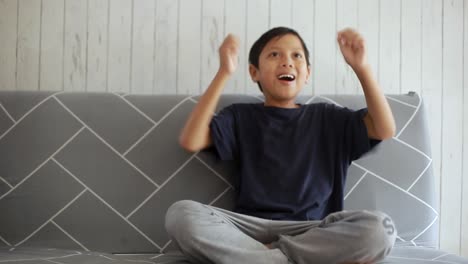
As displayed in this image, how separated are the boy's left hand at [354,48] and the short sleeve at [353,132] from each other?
A: 155mm

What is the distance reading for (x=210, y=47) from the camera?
167cm

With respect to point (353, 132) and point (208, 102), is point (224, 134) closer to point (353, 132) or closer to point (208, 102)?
point (208, 102)

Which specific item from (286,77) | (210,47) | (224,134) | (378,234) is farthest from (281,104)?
(378,234)

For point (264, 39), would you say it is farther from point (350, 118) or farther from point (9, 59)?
point (9, 59)

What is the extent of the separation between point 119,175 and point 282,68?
52 centimetres

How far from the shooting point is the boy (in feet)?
3.46

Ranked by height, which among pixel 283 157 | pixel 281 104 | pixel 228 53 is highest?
pixel 228 53

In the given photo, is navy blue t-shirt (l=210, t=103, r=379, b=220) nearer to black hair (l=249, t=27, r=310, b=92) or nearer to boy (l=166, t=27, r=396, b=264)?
boy (l=166, t=27, r=396, b=264)

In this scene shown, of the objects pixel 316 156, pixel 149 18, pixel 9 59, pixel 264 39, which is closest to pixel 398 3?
pixel 264 39

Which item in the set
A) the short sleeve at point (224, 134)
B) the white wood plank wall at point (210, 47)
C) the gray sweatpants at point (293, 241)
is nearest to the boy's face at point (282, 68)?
the short sleeve at point (224, 134)

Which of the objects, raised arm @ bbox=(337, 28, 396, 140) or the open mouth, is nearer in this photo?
raised arm @ bbox=(337, 28, 396, 140)

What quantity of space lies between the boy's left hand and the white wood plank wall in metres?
0.45

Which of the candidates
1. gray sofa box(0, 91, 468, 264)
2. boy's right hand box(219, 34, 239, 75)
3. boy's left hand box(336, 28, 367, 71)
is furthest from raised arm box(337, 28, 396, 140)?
boy's right hand box(219, 34, 239, 75)

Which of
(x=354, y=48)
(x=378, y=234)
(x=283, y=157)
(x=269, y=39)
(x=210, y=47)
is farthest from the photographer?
(x=210, y=47)
